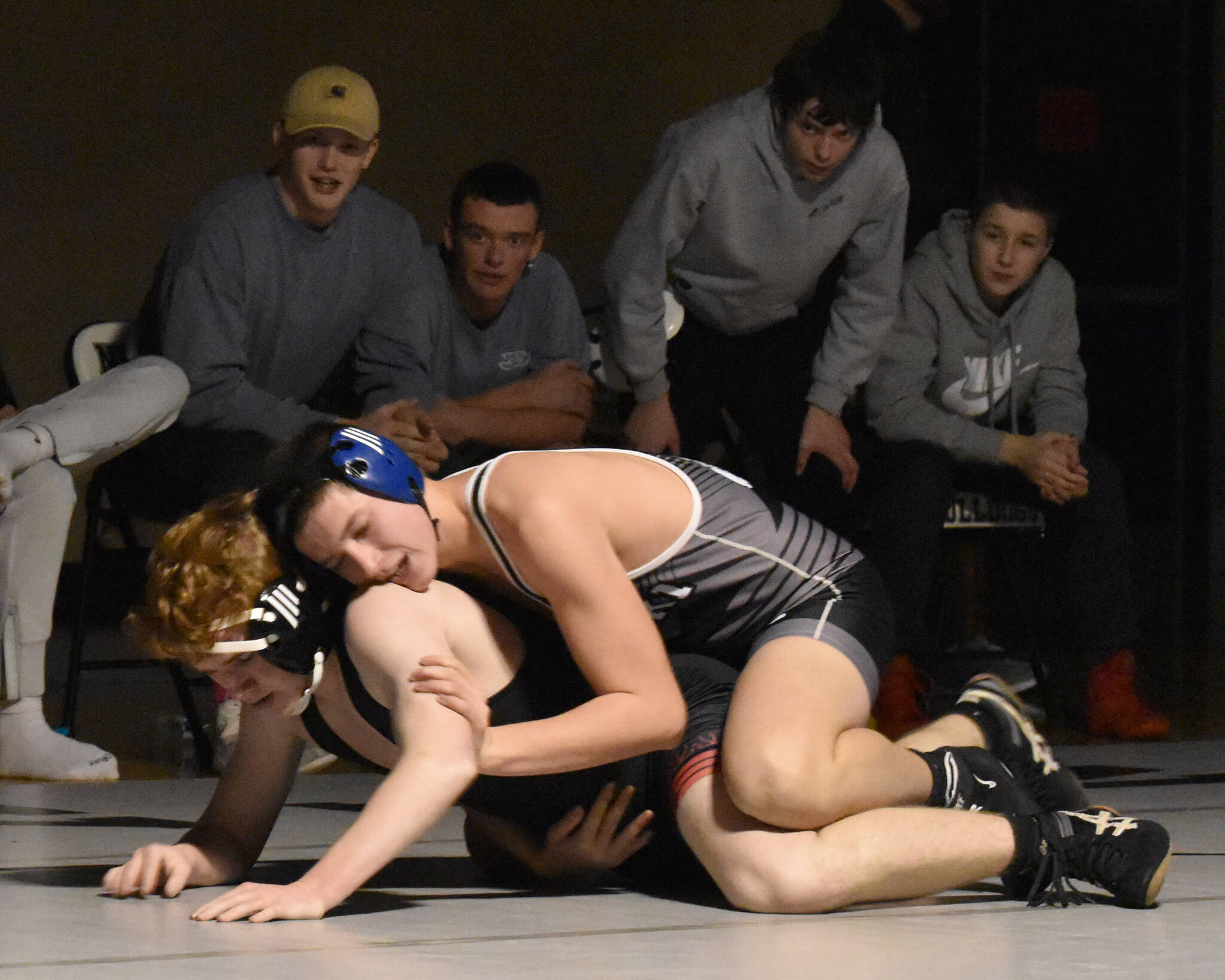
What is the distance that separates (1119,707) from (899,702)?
20.2 inches

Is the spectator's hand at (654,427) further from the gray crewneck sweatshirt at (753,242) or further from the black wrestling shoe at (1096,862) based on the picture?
the black wrestling shoe at (1096,862)

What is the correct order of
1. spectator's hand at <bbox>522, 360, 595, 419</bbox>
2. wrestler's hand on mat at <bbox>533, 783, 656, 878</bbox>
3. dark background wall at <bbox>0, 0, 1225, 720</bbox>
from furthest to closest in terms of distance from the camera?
dark background wall at <bbox>0, 0, 1225, 720</bbox> → spectator's hand at <bbox>522, 360, 595, 419</bbox> → wrestler's hand on mat at <bbox>533, 783, 656, 878</bbox>

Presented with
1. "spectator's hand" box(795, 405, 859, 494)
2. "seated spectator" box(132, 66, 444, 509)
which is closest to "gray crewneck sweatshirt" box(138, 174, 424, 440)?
"seated spectator" box(132, 66, 444, 509)

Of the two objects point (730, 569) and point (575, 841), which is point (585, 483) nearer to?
point (730, 569)

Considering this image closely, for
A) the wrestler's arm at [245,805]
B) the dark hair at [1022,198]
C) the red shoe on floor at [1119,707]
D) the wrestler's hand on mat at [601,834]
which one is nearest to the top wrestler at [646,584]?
the wrestler's hand on mat at [601,834]

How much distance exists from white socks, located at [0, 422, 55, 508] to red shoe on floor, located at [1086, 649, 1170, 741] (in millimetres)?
2168

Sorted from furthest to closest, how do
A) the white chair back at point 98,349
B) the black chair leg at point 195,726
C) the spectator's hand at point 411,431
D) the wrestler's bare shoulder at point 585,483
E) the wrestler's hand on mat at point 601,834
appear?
the white chair back at point 98,349
the black chair leg at point 195,726
the spectator's hand at point 411,431
the wrestler's hand on mat at point 601,834
the wrestler's bare shoulder at point 585,483

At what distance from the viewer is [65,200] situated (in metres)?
5.96

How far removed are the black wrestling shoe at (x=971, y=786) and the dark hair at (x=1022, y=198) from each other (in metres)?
2.18

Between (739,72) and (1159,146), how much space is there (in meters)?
1.43

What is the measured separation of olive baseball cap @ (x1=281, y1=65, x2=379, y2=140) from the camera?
3.55 m

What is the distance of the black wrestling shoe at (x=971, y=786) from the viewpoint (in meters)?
2.15

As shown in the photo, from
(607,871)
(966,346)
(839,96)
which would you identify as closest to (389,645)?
(607,871)

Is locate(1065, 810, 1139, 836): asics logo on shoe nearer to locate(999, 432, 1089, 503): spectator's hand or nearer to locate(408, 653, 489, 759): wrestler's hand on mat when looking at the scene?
locate(408, 653, 489, 759): wrestler's hand on mat
